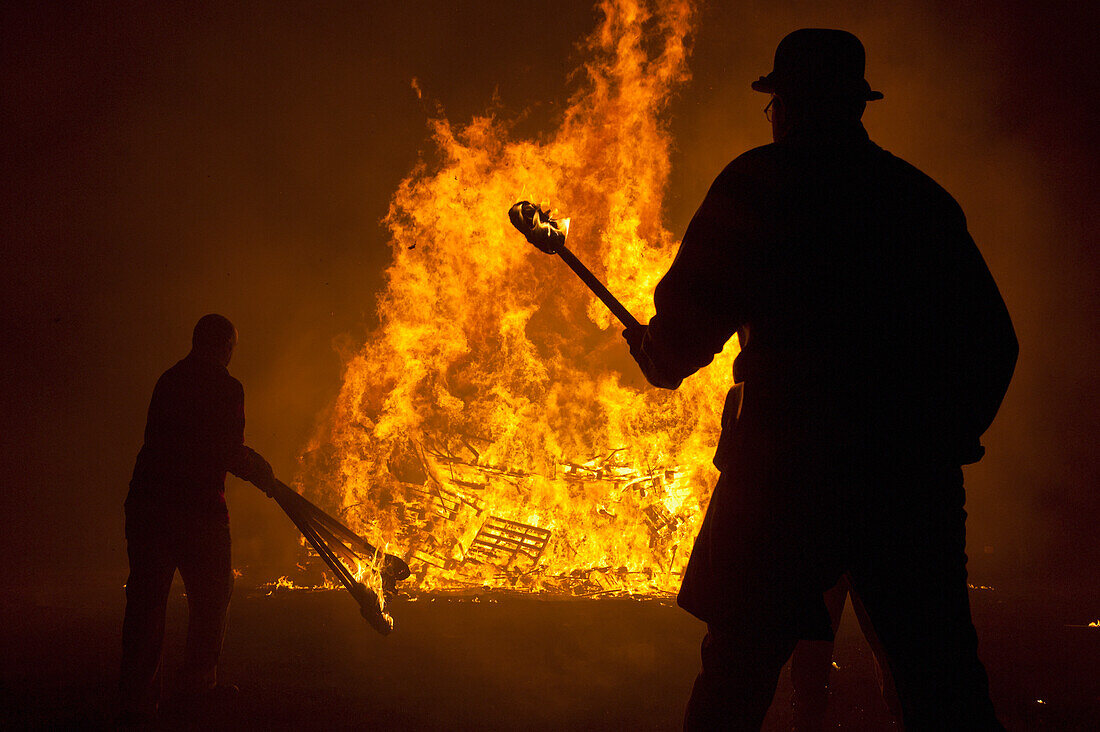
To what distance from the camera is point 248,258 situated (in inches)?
341

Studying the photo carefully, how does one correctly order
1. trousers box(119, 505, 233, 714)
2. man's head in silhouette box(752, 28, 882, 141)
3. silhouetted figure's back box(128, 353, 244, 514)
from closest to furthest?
1. man's head in silhouette box(752, 28, 882, 141)
2. trousers box(119, 505, 233, 714)
3. silhouetted figure's back box(128, 353, 244, 514)

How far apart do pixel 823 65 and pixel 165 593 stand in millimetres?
3427

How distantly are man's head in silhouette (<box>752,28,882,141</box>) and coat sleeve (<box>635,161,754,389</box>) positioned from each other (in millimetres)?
256

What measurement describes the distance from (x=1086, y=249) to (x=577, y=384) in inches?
228

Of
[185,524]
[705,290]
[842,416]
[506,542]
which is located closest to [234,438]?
[185,524]

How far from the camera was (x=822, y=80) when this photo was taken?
70.1 inches

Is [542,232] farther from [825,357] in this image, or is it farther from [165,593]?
[165,593]

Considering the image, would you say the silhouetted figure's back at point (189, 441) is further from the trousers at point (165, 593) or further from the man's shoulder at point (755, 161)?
the man's shoulder at point (755, 161)

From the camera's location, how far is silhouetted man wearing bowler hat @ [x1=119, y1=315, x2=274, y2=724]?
3.28 metres

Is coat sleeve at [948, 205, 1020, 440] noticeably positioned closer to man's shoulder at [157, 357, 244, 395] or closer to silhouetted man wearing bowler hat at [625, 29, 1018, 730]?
silhouetted man wearing bowler hat at [625, 29, 1018, 730]

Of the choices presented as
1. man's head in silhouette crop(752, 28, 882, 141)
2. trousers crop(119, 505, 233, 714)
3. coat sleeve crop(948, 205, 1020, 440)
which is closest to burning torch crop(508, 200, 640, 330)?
man's head in silhouette crop(752, 28, 882, 141)

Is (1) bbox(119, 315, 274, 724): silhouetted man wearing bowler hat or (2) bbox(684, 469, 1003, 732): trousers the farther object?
(1) bbox(119, 315, 274, 724): silhouetted man wearing bowler hat

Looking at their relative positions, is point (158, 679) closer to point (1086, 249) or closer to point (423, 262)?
point (423, 262)

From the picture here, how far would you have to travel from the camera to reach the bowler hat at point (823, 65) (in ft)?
5.85
